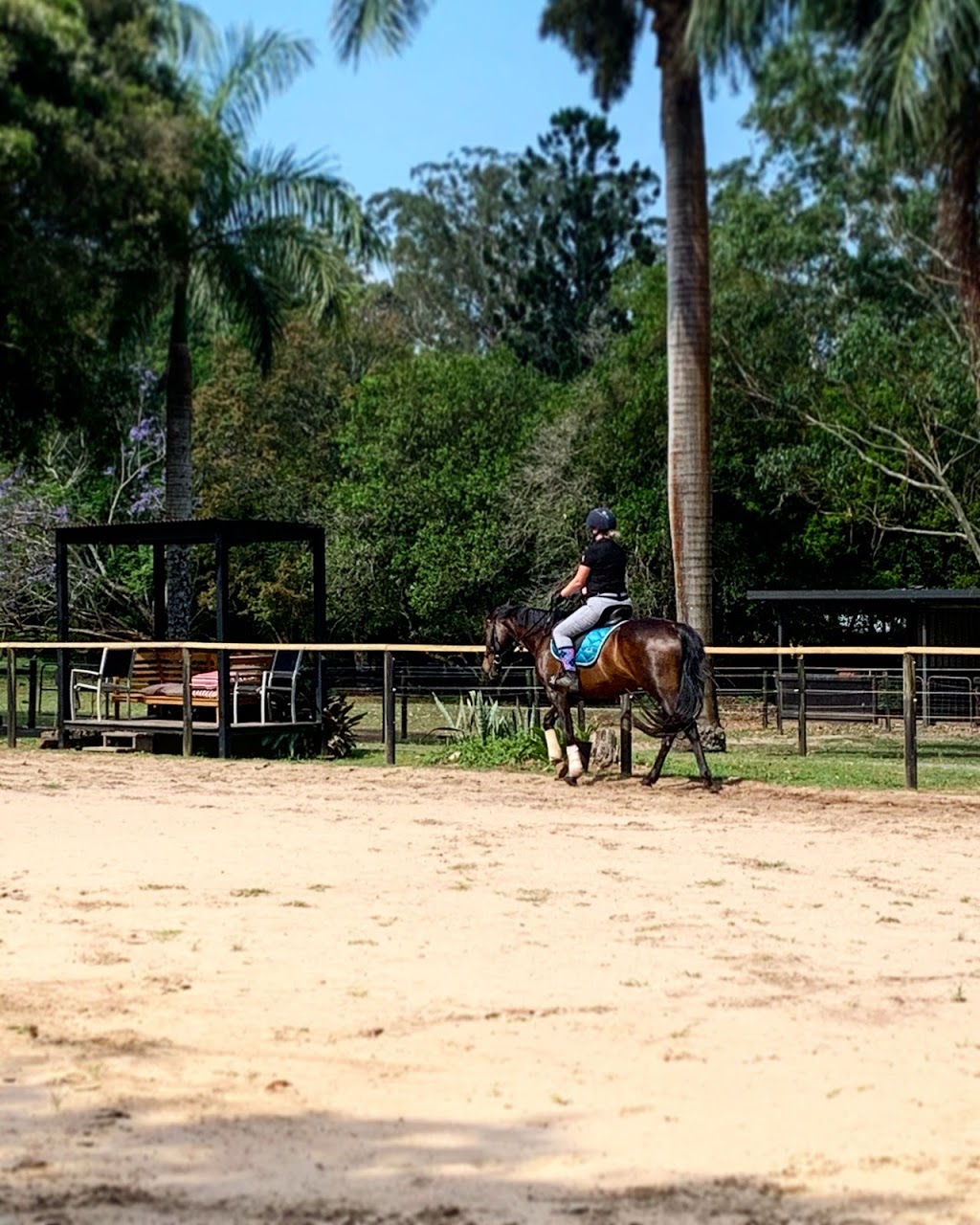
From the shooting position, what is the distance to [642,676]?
16469 mm

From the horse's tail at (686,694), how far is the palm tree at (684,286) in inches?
210

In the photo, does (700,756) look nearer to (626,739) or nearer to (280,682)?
(626,739)

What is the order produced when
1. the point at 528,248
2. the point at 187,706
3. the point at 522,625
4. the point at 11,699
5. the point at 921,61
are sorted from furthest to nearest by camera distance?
1. the point at 528,248
2. the point at 11,699
3. the point at 187,706
4. the point at 522,625
5. the point at 921,61

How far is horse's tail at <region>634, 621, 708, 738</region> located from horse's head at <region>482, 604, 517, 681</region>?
6.77 feet

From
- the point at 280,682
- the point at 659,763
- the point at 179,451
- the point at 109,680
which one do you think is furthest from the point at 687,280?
the point at 179,451

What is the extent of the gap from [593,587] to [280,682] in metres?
5.77

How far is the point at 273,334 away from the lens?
27.8m

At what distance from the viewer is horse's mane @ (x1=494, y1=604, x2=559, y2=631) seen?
17547 millimetres

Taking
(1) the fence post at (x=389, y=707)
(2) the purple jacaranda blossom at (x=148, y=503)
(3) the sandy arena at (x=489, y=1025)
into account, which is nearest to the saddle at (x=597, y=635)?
(1) the fence post at (x=389, y=707)

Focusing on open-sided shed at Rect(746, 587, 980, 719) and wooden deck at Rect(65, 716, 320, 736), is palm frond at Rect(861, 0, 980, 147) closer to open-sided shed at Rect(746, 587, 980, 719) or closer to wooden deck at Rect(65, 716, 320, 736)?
wooden deck at Rect(65, 716, 320, 736)

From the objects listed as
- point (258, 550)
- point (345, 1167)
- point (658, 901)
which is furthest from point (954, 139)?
point (258, 550)

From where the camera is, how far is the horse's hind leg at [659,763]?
1640cm

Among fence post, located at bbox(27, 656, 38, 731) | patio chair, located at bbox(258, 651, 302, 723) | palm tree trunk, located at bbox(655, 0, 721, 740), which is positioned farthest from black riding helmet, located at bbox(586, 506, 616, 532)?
fence post, located at bbox(27, 656, 38, 731)

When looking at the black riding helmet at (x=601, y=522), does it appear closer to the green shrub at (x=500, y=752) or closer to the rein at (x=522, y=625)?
the rein at (x=522, y=625)
